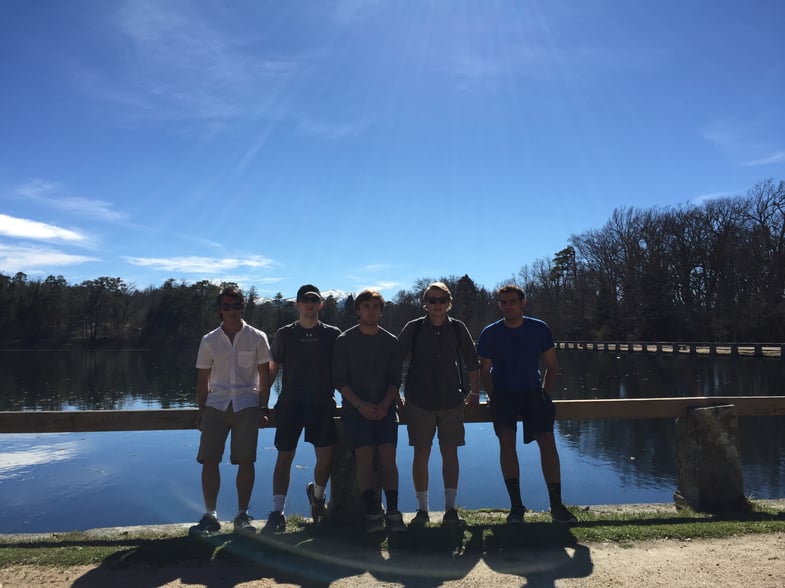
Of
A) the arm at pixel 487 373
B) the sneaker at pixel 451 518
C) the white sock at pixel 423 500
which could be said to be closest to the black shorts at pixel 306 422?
the white sock at pixel 423 500

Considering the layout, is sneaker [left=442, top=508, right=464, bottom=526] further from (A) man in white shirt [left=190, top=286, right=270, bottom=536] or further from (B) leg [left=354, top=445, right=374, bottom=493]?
(A) man in white shirt [left=190, top=286, right=270, bottom=536]

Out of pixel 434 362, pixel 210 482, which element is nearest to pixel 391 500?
pixel 434 362

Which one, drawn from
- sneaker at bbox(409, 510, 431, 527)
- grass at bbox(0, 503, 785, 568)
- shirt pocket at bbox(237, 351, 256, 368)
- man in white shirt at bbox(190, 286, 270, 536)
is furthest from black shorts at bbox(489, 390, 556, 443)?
shirt pocket at bbox(237, 351, 256, 368)

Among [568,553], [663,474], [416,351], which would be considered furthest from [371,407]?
[663,474]

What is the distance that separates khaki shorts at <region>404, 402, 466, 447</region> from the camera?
14.8ft

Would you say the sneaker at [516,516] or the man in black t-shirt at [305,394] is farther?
the man in black t-shirt at [305,394]

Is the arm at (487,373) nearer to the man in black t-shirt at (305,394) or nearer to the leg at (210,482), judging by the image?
the man in black t-shirt at (305,394)

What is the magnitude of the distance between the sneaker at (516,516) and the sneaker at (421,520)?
657mm

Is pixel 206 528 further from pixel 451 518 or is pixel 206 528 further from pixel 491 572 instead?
pixel 491 572

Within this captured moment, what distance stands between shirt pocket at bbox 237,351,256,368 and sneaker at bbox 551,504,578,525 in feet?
9.16

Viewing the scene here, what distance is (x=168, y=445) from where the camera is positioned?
53.8 feet

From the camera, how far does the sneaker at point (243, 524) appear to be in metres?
4.27

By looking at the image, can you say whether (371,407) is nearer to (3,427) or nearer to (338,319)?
(3,427)

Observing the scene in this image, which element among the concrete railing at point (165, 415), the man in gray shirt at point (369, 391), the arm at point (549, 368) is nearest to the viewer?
the man in gray shirt at point (369, 391)
